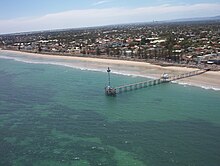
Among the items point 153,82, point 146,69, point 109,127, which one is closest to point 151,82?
point 153,82

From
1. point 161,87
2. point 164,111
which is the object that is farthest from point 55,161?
point 161,87

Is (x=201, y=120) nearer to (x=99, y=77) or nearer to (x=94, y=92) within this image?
(x=94, y=92)

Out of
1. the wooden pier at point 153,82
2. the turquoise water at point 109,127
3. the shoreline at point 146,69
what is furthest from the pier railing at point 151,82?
the turquoise water at point 109,127

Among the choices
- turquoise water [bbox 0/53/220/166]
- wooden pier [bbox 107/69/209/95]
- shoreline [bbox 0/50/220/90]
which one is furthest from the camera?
shoreline [bbox 0/50/220/90]

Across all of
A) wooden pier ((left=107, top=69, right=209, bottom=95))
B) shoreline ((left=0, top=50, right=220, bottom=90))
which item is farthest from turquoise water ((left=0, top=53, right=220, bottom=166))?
shoreline ((left=0, top=50, right=220, bottom=90))

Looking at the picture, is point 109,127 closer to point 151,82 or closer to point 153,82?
point 151,82

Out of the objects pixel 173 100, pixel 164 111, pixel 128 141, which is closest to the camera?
pixel 128 141

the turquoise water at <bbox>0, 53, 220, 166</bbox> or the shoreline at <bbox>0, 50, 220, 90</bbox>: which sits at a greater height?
the shoreline at <bbox>0, 50, 220, 90</bbox>

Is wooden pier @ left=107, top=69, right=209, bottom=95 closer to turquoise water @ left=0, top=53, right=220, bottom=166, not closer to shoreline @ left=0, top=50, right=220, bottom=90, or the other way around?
shoreline @ left=0, top=50, right=220, bottom=90
